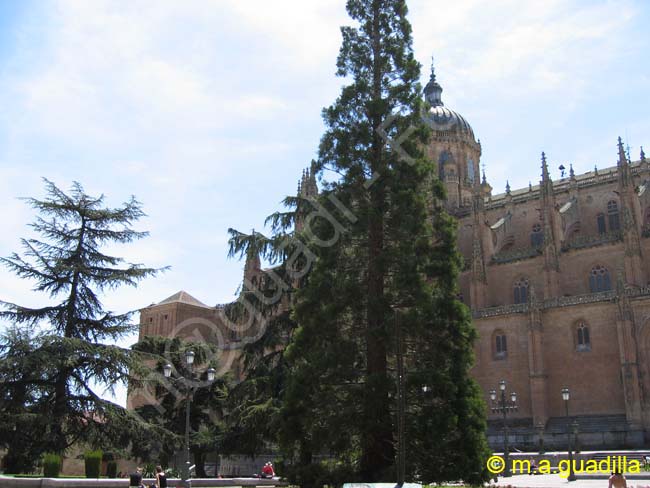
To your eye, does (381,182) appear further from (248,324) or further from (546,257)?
(546,257)

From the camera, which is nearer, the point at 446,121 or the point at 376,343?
the point at 376,343

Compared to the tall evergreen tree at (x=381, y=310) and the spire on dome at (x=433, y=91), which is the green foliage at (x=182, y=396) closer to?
the tall evergreen tree at (x=381, y=310)

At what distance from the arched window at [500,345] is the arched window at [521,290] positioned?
467cm

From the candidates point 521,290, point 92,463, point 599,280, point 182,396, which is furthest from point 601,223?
point 92,463

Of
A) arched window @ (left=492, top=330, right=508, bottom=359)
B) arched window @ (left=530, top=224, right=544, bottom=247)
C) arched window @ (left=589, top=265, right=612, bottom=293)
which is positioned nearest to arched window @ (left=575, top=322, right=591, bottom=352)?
arched window @ (left=589, top=265, right=612, bottom=293)

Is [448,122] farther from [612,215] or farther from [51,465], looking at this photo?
[51,465]

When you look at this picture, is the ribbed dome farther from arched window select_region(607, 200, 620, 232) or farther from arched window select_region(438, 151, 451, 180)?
arched window select_region(607, 200, 620, 232)

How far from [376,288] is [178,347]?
16.2 metres

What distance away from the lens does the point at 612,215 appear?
48.2 meters

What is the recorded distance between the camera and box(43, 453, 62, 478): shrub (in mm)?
21375

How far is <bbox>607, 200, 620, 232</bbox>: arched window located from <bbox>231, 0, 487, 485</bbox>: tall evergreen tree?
3153 cm

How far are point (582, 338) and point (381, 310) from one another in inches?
1057

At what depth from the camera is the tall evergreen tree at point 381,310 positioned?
1672 centimetres

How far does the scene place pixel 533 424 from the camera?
131 feet
